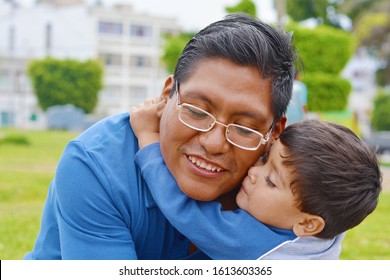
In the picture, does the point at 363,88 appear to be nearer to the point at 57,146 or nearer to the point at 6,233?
the point at 57,146

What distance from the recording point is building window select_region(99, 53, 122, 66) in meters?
49.2

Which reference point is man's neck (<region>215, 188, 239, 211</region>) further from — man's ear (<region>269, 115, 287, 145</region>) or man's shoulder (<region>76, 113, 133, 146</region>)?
man's shoulder (<region>76, 113, 133, 146</region>)

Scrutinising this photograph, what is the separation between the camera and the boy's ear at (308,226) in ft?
7.55

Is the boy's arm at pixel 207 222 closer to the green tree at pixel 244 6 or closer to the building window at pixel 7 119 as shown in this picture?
the green tree at pixel 244 6

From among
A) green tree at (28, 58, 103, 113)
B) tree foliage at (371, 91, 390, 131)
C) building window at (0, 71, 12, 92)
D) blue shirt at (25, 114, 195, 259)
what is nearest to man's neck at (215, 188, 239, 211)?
blue shirt at (25, 114, 195, 259)

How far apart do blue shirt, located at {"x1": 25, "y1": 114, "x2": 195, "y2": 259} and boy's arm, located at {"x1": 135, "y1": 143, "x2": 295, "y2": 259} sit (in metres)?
0.07

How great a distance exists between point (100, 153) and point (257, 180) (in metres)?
0.56

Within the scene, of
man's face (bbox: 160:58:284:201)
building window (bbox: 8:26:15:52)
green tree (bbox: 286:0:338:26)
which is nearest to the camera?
man's face (bbox: 160:58:284:201)

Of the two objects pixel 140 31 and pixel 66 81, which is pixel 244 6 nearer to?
pixel 66 81

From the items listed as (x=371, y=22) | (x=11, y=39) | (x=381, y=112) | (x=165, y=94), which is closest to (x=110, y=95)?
(x=11, y=39)

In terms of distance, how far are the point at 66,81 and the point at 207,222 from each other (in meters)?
36.2

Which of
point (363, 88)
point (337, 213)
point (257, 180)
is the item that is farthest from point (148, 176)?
point (363, 88)

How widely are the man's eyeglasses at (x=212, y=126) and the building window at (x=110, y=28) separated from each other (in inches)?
1884

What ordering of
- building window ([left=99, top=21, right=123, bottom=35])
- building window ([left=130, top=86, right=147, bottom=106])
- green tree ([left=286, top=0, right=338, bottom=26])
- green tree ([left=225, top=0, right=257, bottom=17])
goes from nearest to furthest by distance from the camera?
green tree ([left=225, top=0, right=257, bottom=17])
green tree ([left=286, top=0, right=338, bottom=26])
building window ([left=99, top=21, right=123, bottom=35])
building window ([left=130, top=86, right=147, bottom=106])
